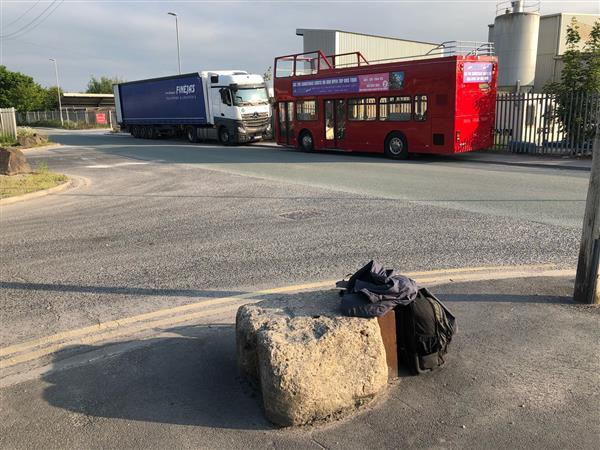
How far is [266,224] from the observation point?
8.50 m

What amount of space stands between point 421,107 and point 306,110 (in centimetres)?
601

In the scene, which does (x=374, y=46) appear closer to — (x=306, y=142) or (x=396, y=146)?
(x=306, y=142)

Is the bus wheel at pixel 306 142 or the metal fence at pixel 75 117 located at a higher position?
the metal fence at pixel 75 117

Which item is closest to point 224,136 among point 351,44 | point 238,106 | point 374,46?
point 238,106

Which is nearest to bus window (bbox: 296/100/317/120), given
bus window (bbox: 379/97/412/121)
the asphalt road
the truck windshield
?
bus window (bbox: 379/97/412/121)

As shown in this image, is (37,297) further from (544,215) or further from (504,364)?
(544,215)

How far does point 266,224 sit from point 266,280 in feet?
9.23

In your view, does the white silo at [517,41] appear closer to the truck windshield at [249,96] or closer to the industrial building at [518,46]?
the industrial building at [518,46]

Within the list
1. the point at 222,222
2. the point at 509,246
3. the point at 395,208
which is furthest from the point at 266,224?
the point at 509,246

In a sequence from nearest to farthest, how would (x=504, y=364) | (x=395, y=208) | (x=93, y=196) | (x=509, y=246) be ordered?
1. (x=504, y=364)
2. (x=509, y=246)
3. (x=395, y=208)
4. (x=93, y=196)

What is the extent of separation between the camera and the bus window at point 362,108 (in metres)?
19.3

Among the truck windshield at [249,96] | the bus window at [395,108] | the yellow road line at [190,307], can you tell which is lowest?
the yellow road line at [190,307]

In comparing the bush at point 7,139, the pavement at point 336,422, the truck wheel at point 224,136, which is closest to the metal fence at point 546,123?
the truck wheel at point 224,136

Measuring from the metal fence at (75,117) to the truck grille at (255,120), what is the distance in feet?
134
